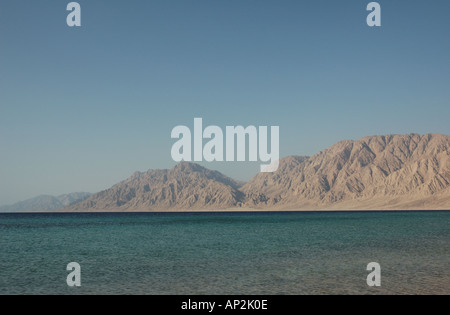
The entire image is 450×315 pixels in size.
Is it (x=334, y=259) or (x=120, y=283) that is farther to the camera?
(x=334, y=259)

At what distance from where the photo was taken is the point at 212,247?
48.2 m

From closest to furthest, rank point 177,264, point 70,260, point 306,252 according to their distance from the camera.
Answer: point 177,264 < point 70,260 < point 306,252

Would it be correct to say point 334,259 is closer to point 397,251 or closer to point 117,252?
point 397,251
